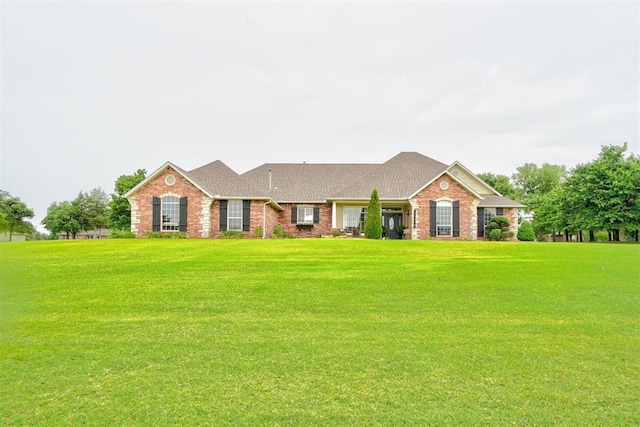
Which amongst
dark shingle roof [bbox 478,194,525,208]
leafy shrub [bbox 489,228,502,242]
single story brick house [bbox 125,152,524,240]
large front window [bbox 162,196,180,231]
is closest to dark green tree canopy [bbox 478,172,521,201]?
single story brick house [bbox 125,152,524,240]

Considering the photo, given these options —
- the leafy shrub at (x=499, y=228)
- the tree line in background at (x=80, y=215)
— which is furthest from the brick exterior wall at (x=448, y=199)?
the tree line in background at (x=80, y=215)

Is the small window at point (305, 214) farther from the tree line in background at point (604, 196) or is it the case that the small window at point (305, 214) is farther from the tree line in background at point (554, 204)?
the tree line in background at point (604, 196)

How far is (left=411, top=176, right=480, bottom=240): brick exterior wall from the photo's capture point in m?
24.1

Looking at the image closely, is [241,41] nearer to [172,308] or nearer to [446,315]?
[172,308]

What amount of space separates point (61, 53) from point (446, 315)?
17.7 m

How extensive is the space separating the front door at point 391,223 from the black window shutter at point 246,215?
9.77 meters

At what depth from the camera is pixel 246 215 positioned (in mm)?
22875

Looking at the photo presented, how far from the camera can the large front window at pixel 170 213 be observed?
22.2 metres

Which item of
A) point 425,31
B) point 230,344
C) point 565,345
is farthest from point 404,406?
point 425,31

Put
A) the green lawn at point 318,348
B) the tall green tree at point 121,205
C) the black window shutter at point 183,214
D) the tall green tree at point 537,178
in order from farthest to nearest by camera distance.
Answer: the tall green tree at point 537,178 < the tall green tree at point 121,205 < the black window shutter at point 183,214 < the green lawn at point 318,348

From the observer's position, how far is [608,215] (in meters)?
28.0

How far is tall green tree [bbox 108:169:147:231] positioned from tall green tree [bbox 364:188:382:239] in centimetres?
2884

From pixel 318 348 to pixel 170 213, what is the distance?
1968 centimetres

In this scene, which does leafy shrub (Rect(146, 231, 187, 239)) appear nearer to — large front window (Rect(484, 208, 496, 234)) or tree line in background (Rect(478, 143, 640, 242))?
large front window (Rect(484, 208, 496, 234))
